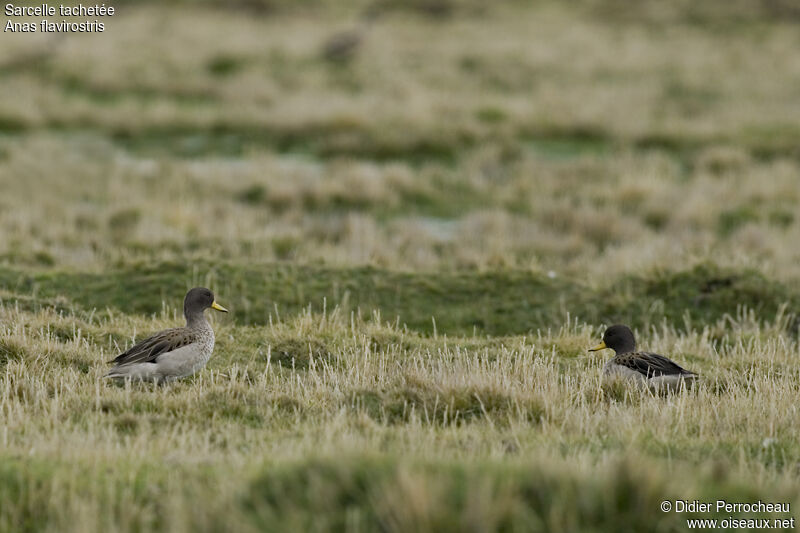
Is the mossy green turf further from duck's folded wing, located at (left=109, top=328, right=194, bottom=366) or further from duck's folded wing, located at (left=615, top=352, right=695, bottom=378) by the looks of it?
duck's folded wing, located at (left=109, top=328, right=194, bottom=366)

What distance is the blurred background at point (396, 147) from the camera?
15.9 m

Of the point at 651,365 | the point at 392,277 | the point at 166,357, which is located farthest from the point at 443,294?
the point at 166,357

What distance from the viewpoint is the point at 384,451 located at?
6051mm

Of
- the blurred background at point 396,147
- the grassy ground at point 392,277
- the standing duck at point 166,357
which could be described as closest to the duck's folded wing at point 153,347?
the standing duck at point 166,357

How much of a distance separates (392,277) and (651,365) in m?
5.23

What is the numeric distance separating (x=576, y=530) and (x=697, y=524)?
698 millimetres

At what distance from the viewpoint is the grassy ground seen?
543cm

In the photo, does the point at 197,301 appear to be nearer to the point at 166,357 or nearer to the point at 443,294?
the point at 166,357

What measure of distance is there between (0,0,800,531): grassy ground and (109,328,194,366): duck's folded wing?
28 cm

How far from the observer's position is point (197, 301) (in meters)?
9.11

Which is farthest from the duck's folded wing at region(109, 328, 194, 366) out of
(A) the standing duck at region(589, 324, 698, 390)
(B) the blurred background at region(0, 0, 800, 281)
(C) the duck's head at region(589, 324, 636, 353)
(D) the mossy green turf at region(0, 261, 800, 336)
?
(B) the blurred background at region(0, 0, 800, 281)

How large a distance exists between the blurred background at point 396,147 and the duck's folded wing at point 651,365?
490 centimetres

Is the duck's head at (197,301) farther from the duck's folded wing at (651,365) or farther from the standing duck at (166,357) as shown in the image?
the duck's folded wing at (651,365)

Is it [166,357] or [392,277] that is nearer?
[166,357]
